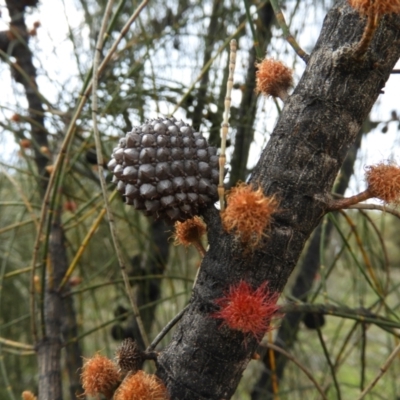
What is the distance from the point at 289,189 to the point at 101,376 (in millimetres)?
198

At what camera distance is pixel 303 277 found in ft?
4.24

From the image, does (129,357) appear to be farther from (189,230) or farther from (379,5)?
(379,5)

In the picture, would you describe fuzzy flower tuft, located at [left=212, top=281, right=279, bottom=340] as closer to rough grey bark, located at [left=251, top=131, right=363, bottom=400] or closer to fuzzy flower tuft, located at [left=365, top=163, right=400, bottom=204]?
fuzzy flower tuft, located at [left=365, top=163, right=400, bottom=204]

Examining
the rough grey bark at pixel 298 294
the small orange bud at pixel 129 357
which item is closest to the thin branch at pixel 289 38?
the small orange bud at pixel 129 357

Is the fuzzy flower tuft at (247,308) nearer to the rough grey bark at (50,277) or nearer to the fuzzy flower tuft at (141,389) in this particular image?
the fuzzy flower tuft at (141,389)

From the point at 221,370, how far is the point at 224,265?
0.25 ft

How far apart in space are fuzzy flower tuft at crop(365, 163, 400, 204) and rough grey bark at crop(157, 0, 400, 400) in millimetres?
28

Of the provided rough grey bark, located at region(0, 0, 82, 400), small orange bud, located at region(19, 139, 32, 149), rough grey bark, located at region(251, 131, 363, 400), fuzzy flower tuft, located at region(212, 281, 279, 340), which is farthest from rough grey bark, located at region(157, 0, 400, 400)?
rough grey bark, located at region(251, 131, 363, 400)

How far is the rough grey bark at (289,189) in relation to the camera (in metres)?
0.39

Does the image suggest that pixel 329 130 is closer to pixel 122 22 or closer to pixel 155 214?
pixel 155 214

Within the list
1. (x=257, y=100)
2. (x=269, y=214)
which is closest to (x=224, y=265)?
(x=269, y=214)

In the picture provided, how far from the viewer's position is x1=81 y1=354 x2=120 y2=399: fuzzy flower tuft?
1.36 ft

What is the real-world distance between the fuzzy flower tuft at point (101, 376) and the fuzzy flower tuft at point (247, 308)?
0.10 meters

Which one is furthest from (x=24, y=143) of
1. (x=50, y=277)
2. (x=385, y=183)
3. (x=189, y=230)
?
(x=385, y=183)
